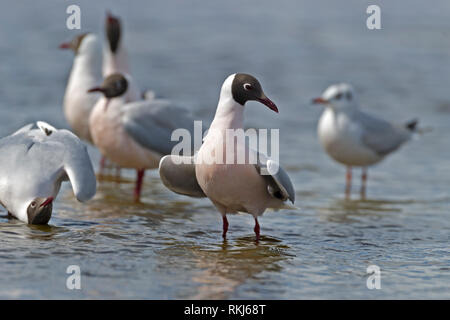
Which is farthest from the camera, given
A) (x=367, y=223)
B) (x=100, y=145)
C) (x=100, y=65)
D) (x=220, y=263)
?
(x=100, y=65)

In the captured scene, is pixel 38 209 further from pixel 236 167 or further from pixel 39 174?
pixel 236 167

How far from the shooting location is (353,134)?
31.3ft

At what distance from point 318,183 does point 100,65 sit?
2863 millimetres

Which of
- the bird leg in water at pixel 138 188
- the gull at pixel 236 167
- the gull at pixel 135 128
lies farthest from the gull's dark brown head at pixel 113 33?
the gull at pixel 236 167

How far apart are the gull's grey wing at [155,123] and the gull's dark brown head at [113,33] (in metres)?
2.15

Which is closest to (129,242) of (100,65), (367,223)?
(367,223)

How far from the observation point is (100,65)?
32.7 feet

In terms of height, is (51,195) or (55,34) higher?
(55,34)

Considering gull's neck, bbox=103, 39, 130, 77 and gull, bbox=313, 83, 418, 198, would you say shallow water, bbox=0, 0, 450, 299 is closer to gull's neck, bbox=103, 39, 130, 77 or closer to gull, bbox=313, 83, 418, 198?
A: gull, bbox=313, 83, 418, 198

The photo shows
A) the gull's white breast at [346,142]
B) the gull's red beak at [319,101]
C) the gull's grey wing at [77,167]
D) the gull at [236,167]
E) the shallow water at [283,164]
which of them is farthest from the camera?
the gull's red beak at [319,101]

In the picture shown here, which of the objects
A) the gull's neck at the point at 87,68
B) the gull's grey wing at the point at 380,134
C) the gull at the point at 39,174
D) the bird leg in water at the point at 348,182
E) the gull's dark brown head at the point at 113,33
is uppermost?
the gull's dark brown head at the point at 113,33

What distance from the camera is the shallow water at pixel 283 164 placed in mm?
4980

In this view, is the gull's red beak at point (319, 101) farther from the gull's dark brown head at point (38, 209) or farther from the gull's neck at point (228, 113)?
the gull's dark brown head at point (38, 209)

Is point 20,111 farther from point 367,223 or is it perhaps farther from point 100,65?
point 367,223
